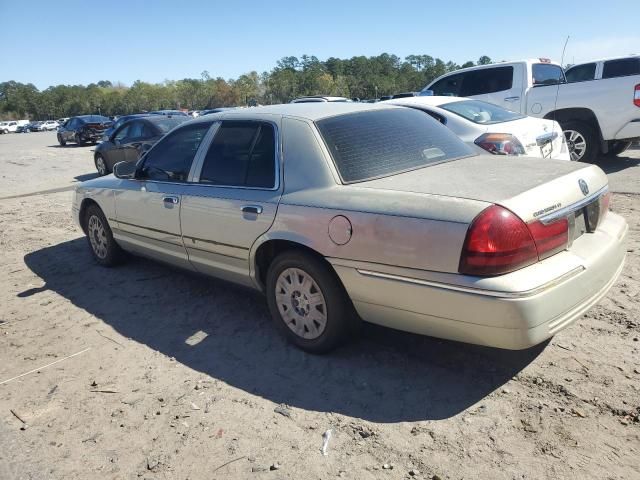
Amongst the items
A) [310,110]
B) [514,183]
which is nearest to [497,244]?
[514,183]

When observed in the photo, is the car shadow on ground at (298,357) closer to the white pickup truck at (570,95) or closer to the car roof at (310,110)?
the car roof at (310,110)

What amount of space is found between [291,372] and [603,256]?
2.01 meters

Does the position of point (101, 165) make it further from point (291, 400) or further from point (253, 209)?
point (291, 400)

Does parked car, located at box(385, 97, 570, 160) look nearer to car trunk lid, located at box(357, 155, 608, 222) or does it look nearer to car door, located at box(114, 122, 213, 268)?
car trunk lid, located at box(357, 155, 608, 222)

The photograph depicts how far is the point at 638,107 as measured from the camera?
28.5 ft

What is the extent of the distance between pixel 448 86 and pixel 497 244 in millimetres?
9173

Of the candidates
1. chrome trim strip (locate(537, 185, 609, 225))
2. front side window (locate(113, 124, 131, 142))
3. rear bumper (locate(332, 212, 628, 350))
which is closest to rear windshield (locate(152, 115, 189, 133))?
front side window (locate(113, 124, 131, 142))

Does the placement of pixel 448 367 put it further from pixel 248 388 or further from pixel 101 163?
pixel 101 163

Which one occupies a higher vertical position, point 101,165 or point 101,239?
point 101,239

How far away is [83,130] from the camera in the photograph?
2656 cm

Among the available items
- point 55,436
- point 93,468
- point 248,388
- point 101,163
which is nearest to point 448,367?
point 248,388

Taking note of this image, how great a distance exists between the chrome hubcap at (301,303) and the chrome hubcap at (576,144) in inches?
301

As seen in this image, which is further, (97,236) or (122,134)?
(122,134)

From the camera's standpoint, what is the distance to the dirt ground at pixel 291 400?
2.54 meters
